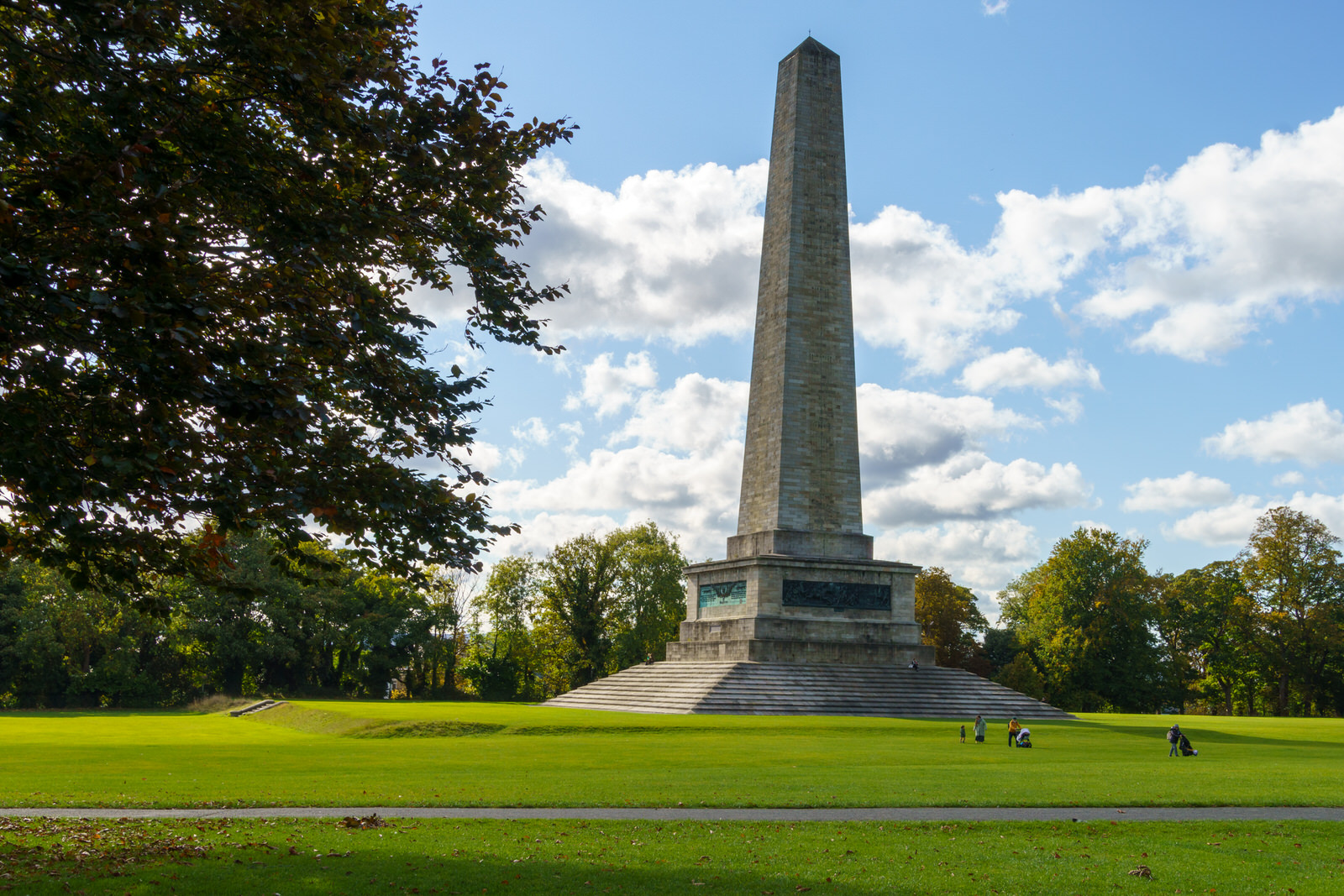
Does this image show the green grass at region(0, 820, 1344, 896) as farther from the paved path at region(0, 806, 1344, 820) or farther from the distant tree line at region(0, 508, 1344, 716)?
the distant tree line at region(0, 508, 1344, 716)

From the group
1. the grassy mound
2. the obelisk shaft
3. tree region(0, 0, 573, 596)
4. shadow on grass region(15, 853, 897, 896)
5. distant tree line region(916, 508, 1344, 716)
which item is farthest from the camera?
distant tree line region(916, 508, 1344, 716)

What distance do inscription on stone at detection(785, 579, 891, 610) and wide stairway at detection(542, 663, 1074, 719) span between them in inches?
107

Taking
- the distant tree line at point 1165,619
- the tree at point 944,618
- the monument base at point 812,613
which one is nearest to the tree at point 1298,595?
the distant tree line at point 1165,619

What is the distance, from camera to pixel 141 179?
8.38 meters

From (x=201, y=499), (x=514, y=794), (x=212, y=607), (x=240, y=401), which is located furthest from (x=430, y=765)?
(x=212, y=607)

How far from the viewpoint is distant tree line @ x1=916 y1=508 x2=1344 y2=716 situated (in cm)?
6184

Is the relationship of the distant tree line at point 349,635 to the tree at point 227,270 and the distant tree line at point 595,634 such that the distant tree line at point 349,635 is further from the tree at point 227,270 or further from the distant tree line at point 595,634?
the tree at point 227,270

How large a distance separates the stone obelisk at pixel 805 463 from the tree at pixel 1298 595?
3091cm

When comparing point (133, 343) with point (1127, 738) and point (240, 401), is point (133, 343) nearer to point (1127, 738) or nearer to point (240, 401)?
point (240, 401)

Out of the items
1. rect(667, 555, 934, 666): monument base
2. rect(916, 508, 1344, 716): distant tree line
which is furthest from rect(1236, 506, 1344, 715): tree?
rect(667, 555, 934, 666): monument base

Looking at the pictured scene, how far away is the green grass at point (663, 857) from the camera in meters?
10.5

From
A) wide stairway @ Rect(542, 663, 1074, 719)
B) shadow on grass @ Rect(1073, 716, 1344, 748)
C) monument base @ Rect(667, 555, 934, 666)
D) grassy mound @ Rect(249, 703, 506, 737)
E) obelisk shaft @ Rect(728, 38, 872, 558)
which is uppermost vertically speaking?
obelisk shaft @ Rect(728, 38, 872, 558)

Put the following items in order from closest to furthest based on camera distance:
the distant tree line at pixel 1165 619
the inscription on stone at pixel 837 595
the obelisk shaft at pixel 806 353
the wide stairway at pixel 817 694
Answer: the wide stairway at pixel 817 694
the inscription on stone at pixel 837 595
the obelisk shaft at pixel 806 353
the distant tree line at pixel 1165 619

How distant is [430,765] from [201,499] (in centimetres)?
1460
